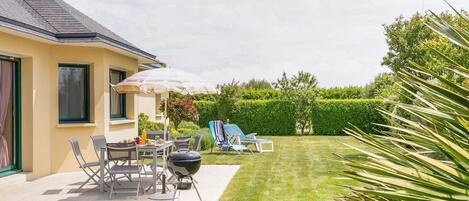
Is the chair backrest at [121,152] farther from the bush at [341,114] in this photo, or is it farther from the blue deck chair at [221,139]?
the bush at [341,114]

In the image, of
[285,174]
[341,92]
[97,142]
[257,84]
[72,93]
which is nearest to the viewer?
[97,142]

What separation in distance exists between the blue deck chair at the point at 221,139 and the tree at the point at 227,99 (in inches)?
354

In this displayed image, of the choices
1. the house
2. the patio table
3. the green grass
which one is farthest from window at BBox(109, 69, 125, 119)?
the patio table

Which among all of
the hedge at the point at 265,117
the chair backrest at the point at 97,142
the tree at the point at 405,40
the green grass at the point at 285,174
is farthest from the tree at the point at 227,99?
the chair backrest at the point at 97,142

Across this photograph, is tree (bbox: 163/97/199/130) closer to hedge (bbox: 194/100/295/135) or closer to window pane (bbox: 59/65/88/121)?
hedge (bbox: 194/100/295/135)

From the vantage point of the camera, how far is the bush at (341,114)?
2752cm

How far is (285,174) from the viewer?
12828 millimetres

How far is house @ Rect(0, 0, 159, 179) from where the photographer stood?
37.9 feet

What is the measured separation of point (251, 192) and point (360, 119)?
1879 cm

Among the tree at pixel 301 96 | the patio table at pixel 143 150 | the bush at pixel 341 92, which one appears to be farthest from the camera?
the bush at pixel 341 92

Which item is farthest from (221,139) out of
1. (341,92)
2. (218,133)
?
(341,92)

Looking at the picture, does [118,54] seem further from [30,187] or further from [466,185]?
[466,185]

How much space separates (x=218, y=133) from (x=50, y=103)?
7.02 meters

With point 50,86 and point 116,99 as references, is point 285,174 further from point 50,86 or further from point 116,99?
point 50,86
